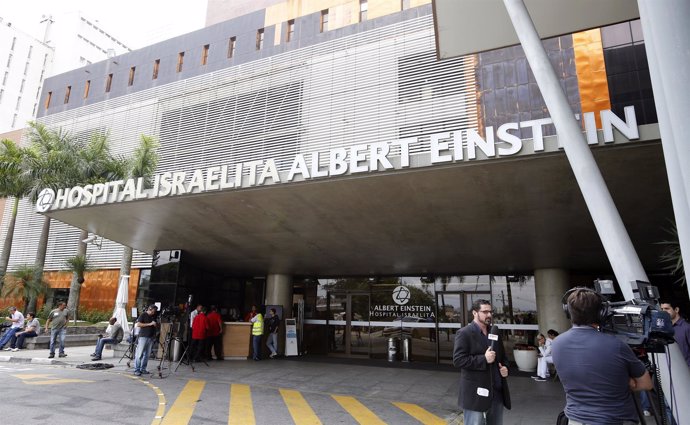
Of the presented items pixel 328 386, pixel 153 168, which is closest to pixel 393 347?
pixel 328 386

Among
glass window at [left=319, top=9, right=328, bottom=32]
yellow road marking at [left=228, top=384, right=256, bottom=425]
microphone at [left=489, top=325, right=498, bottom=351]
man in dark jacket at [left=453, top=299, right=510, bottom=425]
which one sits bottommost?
yellow road marking at [left=228, top=384, right=256, bottom=425]

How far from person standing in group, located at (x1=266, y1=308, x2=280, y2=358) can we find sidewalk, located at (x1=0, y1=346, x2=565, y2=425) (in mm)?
777

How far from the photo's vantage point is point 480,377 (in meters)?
3.84

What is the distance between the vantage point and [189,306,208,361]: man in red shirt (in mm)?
11688

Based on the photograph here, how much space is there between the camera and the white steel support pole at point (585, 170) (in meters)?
4.06

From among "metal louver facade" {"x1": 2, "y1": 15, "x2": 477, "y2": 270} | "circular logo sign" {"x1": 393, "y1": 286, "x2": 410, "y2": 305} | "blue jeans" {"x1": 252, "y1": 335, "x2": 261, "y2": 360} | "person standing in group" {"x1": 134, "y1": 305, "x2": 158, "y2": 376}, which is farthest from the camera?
"circular logo sign" {"x1": 393, "y1": 286, "x2": 410, "y2": 305}

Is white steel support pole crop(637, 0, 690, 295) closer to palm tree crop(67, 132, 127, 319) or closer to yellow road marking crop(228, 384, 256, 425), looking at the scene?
yellow road marking crop(228, 384, 256, 425)

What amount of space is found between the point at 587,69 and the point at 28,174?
2408cm

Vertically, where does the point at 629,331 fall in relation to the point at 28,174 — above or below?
below

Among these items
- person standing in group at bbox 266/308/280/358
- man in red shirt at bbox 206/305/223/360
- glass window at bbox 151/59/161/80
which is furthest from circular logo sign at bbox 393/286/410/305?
glass window at bbox 151/59/161/80

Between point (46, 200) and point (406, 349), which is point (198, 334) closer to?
point (46, 200)

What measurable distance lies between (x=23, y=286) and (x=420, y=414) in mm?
22452

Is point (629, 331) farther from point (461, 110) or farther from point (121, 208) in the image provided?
point (461, 110)

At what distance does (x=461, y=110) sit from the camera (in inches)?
486
